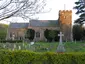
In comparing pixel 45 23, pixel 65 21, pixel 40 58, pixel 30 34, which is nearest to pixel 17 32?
pixel 30 34

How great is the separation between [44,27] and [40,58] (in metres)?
56.7

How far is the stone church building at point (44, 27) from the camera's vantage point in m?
63.3

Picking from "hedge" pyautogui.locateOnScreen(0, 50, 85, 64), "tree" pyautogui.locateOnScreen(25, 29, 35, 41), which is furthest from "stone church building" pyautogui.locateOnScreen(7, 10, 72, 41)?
"hedge" pyautogui.locateOnScreen(0, 50, 85, 64)

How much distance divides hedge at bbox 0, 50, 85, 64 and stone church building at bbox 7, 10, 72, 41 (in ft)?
172

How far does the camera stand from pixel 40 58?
9.27m

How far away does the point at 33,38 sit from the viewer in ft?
195

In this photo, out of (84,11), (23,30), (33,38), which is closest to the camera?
(84,11)

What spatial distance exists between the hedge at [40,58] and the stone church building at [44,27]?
52506 mm

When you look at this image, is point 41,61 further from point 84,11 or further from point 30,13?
point 84,11

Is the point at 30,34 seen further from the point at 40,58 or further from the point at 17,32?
the point at 40,58

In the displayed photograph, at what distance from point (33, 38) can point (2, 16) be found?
51140 millimetres

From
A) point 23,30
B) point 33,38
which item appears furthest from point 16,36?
point 33,38

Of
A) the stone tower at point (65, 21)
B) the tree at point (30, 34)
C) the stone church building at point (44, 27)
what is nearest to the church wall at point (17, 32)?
the stone church building at point (44, 27)

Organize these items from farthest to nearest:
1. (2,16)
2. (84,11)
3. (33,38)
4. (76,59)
A: (33,38)
(84,11)
(76,59)
(2,16)
